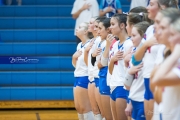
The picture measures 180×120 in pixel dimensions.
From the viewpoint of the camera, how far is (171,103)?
122 inches

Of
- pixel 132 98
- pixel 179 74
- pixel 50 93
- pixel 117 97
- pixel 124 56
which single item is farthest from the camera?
pixel 50 93

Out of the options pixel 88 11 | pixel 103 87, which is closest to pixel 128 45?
pixel 103 87

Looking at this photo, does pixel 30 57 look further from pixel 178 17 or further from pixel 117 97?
pixel 178 17

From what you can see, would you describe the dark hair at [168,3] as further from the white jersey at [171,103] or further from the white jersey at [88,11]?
the white jersey at [88,11]

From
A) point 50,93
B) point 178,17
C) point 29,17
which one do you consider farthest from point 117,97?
point 29,17

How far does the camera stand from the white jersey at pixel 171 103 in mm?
3078

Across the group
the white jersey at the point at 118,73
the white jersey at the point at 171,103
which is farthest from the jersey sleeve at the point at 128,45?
the white jersey at the point at 171,103

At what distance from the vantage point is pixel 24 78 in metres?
10.0

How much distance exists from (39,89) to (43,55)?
36.6 inches

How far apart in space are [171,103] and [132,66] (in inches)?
56.0

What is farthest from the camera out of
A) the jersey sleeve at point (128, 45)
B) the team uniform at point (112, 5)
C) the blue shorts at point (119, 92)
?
the team uniform at point (112, 5)

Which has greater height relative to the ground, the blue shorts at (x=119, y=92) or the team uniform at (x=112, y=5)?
the team uniform at (x=112, y=5)

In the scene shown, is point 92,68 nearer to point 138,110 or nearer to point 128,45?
point 128,45

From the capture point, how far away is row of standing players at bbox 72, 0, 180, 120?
2.95 meters
